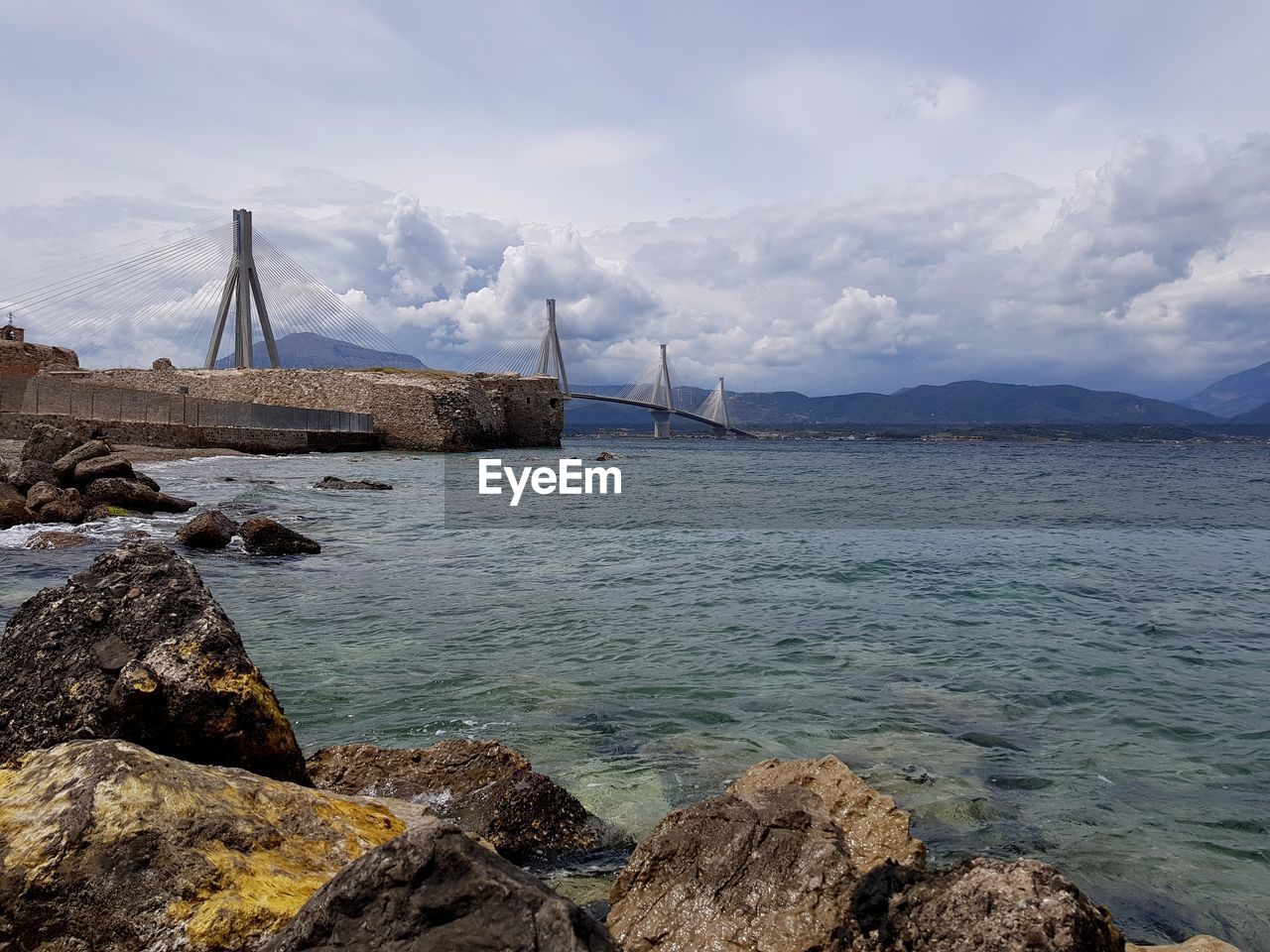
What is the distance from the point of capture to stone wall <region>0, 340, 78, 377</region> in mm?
36688

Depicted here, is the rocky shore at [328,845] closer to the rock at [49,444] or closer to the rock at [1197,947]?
the rock at [1197,947]

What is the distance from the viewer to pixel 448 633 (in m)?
7.75

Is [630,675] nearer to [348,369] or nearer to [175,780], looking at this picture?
[175,780]

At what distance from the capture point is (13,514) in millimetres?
12539

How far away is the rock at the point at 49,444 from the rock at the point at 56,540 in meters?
5.11

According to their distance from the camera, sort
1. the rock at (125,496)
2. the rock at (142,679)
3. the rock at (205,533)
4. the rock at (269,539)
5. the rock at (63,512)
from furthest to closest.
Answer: the rock at (125,496), the rock at (63,512), the rock at (205,533), the rock at (269,539), the rock at (142,679)

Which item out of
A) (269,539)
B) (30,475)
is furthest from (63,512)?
Result: (269,539)

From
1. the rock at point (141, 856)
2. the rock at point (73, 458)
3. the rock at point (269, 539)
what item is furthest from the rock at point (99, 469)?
the rock at point (141, 856)

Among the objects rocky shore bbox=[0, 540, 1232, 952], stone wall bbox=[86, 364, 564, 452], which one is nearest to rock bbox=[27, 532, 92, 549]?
rocky shore bbox=[0, 540, 1232, 952]

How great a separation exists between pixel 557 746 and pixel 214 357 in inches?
1837

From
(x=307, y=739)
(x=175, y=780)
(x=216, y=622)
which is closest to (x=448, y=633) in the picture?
(x=307, y=739)

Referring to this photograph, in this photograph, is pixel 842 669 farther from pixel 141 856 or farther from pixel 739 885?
pixel 141 856

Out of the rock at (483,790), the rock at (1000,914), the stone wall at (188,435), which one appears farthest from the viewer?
the stone wall at (188,435)

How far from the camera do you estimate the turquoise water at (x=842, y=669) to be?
4266 millimetres
